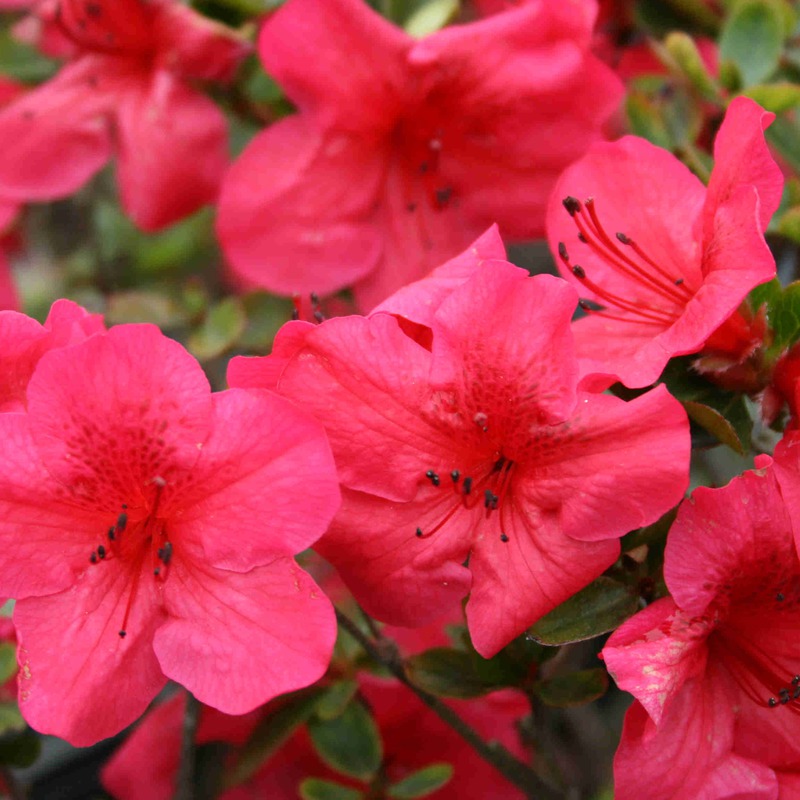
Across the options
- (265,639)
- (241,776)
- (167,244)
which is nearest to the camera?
(265,639)

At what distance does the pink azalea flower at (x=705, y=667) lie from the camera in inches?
27.1

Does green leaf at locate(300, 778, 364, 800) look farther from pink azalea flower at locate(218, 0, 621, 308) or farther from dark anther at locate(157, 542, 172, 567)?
pink azalea flower at locate(218, 0, 621, 308)

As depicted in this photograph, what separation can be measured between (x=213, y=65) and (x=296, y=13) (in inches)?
7.9

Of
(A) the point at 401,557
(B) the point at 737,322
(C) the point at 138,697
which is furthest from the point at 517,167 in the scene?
(C) the point at 138,697

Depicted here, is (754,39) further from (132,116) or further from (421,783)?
(421,783)

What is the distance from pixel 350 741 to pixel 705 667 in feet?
1.37

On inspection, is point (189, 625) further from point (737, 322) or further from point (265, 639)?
point (737, 322)

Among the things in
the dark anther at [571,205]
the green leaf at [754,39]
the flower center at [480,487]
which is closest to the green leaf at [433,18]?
the green leaf at [754,39]

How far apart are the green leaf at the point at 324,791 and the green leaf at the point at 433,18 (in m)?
0.79

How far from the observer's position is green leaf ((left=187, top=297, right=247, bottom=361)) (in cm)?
121

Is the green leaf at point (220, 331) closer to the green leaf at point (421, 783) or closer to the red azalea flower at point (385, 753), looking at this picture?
the red azalea flower at point (385, 753)

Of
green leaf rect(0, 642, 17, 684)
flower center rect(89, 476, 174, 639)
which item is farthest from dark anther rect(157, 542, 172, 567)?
green leaf rect(0, 642, 17, 684)

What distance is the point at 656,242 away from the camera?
862mm

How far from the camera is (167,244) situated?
5.47 ft
